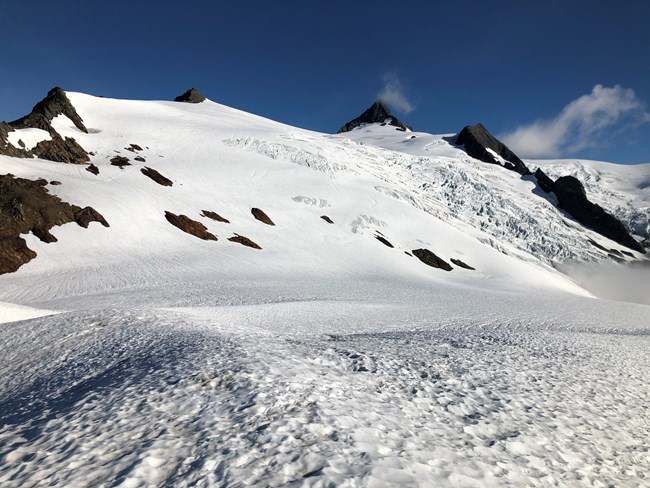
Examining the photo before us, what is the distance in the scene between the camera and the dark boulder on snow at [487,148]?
10444 cm

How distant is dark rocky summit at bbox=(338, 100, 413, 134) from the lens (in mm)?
160125

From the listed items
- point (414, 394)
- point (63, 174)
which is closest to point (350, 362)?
point (414, 394)

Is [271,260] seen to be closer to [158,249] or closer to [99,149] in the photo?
[158,249]

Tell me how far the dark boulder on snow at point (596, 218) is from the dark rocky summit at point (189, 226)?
3414 inches

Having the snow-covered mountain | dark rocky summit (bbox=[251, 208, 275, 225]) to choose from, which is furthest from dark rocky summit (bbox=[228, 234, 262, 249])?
dark rocky summit (bbox=[251, 208, 275, 225])

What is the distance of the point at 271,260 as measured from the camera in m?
34.3

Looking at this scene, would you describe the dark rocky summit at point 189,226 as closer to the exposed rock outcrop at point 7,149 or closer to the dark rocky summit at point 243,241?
the dark rocky summit at point 243,241

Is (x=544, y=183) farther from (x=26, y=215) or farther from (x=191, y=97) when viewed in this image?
(x=26, y=215)

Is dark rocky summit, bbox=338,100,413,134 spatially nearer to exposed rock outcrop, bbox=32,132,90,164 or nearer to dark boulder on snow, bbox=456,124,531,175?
dark boulder on snow, bbox=456,124,531,175

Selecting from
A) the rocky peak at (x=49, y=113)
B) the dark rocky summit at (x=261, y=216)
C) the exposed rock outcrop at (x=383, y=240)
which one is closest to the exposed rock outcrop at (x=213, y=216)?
the dark rocky summit at (x=261, y=216)

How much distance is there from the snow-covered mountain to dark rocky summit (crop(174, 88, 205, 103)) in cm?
3683

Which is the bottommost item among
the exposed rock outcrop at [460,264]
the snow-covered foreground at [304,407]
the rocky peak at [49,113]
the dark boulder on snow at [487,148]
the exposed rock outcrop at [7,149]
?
the snow-covered foreground at [304,407]

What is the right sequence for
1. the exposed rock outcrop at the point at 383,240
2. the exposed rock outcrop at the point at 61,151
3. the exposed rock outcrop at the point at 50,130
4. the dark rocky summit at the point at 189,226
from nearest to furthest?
the dark rocky summit at the point at 189,226 → the exposed rock outcrop at the point at 50,130 → the exposed rock outcrop at the point at 61,151 → the exposed rock outcrop at the point at 383,240

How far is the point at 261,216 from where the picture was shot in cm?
4384
